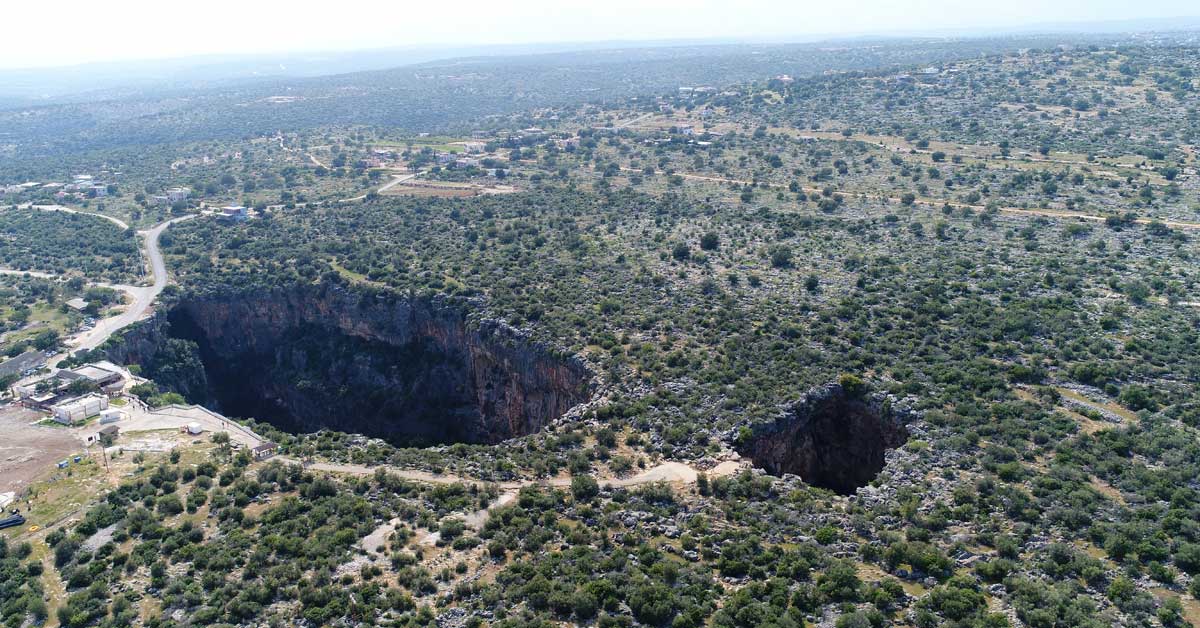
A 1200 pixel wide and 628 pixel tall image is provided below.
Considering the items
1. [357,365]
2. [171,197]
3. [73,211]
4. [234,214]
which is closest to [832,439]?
[357,365]

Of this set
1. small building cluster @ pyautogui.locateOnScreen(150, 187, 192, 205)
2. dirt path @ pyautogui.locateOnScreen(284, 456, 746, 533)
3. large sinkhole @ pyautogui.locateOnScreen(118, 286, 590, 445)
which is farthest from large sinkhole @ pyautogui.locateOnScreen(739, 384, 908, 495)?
small building cluster @ pyautogui.locateOnScreen(150, 187, 192, 205)

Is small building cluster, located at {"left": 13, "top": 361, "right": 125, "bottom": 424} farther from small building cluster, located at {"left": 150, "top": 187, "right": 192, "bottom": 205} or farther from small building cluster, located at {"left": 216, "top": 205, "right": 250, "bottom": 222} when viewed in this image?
small building cluster, located at {"left": 150, "top": 187, "right": 192, "bottom": 205}

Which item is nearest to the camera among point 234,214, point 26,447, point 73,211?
point 26,447

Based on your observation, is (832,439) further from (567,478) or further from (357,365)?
(357,365)

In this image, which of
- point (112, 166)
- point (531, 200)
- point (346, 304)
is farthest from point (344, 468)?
point (112, 166)

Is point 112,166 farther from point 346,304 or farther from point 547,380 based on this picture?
point 547,380

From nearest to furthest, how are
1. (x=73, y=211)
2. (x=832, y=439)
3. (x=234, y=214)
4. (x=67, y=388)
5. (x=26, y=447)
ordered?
(x=26, y=447) < (x=832, y=439) < (x=67, y=388) < (x=234, y=214) < (x=73, y=211)
